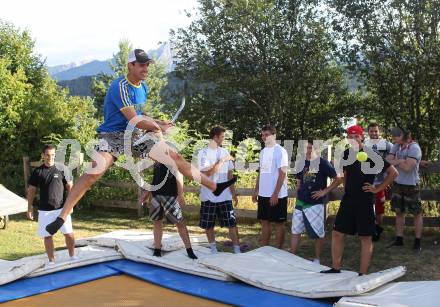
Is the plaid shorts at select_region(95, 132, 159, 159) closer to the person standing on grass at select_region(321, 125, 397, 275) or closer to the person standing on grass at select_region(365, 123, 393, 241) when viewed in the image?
the person standing on grass at select_region(321, 125, 397, 275)

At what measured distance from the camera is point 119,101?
4.65 meters

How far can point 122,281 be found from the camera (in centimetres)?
541

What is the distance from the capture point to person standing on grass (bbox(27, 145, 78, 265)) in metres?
6.09

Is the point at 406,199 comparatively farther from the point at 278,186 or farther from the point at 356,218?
the point at 356,218

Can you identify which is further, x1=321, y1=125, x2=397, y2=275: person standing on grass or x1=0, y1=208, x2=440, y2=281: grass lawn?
x1=0, y1=208, x2=440, y2=281: grass lawn

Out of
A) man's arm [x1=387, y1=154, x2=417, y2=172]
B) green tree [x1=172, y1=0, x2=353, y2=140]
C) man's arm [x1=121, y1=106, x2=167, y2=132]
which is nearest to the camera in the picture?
man's arm [x1=121, y1=106, x2=167, y2=132]

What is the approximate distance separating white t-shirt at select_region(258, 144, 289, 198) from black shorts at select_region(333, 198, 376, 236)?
1.46 meters

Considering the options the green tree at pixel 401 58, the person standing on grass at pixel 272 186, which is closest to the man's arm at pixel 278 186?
the person standing on grass at pixel 272 186

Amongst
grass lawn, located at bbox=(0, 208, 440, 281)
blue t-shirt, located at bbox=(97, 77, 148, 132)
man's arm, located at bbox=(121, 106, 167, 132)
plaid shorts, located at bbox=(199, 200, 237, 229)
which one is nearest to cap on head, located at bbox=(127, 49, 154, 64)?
blue t-shirt, located at bbox=(97, 77, 148, 132)

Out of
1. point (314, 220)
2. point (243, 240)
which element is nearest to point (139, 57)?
point (314, 220)

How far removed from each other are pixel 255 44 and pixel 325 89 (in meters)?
3.25

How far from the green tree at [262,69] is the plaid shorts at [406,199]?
9.60 meters

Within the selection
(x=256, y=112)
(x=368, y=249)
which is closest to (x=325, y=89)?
(x=256, y=112)

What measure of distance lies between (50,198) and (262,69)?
41.7 ft
